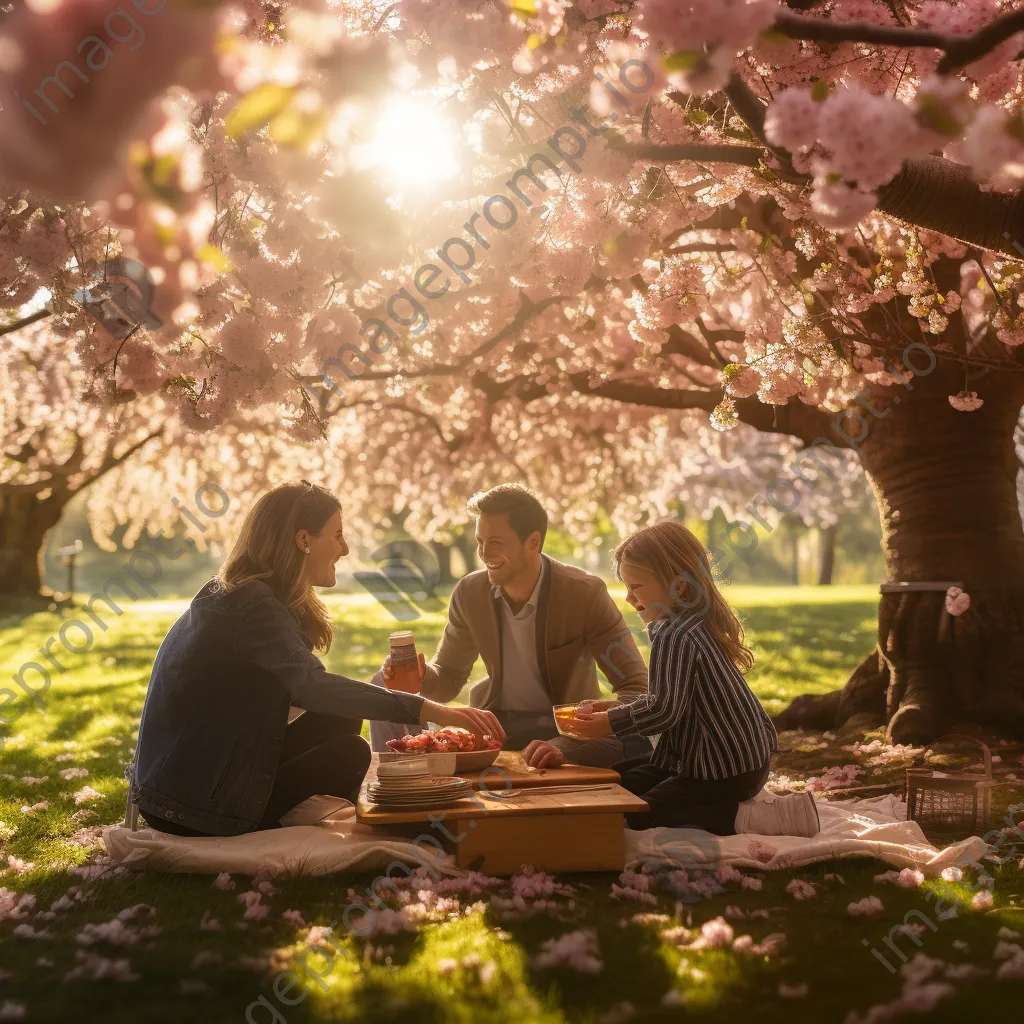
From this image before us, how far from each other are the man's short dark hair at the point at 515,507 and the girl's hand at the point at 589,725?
1333 millimetres

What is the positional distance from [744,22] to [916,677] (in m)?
5.82

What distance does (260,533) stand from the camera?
15.4 ft

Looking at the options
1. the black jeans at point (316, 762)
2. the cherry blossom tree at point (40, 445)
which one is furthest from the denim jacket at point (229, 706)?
the cherry blossom tree at point (40, 445)

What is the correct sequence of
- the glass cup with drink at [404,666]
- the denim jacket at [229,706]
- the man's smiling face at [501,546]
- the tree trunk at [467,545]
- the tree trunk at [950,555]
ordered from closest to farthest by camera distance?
the denim jacket at [229,706] < the glass cup with drink at [404,666] < the man's smiling face at [501,546] < the tree trunk at [950,555] < the tree trunk at [467,545]

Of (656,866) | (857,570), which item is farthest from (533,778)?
(857,570)

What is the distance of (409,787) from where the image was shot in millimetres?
4172

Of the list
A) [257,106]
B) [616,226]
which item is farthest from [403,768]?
[616,226]

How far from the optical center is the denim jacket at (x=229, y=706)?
4336 mm

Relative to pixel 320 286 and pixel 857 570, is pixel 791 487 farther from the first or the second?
pixel 857 570

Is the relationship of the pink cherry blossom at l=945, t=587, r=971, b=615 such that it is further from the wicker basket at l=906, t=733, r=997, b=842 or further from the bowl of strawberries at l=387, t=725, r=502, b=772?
the bowl of strawberries at l=387, t=725, r=502, b=772

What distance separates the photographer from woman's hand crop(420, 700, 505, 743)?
4.51m

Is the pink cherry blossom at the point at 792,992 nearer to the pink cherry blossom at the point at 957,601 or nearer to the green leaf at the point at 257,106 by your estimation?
the green leaf at the point at 257,106

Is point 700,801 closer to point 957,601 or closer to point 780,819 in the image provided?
point 780,819

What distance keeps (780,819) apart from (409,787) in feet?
5.46
